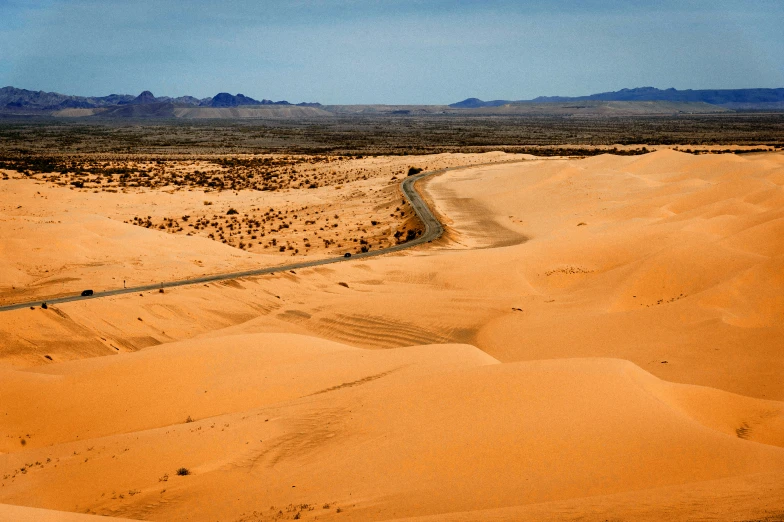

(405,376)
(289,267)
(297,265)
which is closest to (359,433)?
(405,376)

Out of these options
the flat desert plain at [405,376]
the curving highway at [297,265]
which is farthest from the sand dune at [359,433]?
the curving highway at [297,265]

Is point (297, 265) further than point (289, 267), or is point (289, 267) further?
point (297, 265)

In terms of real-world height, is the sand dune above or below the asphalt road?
below

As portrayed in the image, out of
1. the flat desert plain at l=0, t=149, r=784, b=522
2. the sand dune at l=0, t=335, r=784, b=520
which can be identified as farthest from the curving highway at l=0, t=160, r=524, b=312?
the sand dune at l=0, t=335, r=784, b=520

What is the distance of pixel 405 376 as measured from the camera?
526 inches

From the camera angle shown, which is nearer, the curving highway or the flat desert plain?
the flat desert plain

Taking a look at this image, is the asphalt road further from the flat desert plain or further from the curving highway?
the flat desert plain

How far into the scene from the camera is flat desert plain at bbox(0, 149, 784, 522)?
8.66 metres

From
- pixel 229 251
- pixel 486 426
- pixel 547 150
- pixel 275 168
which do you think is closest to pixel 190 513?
pixel 486 426

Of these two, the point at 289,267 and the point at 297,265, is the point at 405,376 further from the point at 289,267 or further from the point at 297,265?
the point at 297,265

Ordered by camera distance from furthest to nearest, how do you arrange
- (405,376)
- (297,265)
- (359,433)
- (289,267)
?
(297,265)
(289,267)
(405,376)
(359,433)

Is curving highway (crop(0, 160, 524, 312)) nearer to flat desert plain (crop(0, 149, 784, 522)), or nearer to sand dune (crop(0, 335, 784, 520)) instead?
flat desert plain (crop(0, 149, 784, 522))

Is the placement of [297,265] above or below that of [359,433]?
above

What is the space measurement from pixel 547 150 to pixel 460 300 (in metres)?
73.5
